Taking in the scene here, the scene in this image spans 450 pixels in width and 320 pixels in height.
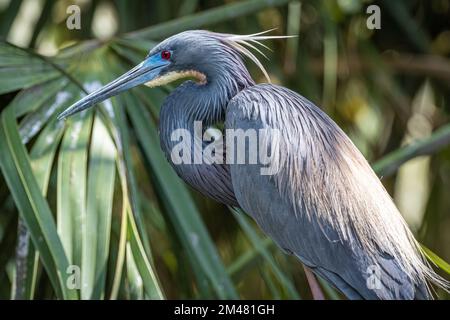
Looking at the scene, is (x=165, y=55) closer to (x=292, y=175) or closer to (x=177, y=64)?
(x=177, y=64)

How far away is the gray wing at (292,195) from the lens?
223 cm

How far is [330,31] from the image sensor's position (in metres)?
3.34

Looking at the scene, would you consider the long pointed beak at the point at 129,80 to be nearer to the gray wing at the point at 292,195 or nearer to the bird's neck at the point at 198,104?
the bird's neck at the point at 198,104

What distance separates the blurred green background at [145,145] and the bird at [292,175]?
0.18 m

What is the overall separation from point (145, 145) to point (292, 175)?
0.47 meters

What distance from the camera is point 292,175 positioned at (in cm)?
228

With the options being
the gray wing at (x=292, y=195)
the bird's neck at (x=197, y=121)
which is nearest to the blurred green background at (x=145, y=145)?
the bird's neck at (x=197, y=121)

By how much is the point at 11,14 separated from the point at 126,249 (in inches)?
57.9

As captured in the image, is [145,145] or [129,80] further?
[145,145]

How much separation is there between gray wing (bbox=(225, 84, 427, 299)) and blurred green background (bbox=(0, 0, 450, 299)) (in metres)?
0.26

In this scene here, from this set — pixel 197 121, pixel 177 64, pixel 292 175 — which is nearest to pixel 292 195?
pixel 292 175

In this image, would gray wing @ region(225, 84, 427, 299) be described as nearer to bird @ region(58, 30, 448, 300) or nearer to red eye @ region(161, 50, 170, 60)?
bird @ region(58, 30, 448, 300)
